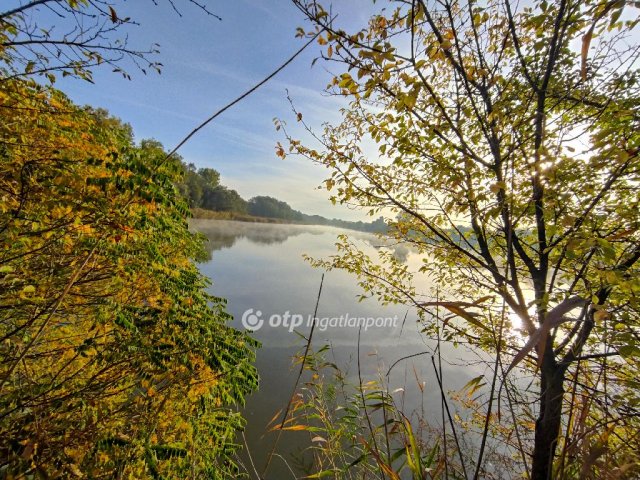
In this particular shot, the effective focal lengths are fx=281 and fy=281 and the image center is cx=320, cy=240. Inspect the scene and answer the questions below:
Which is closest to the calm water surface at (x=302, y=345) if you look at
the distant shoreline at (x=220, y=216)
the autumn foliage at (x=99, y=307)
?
the autumn foliage at (x=99, y=307)

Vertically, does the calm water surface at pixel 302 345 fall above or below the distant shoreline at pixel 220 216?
below

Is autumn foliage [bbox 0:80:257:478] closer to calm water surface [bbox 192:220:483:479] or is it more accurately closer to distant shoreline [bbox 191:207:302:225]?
calm water surface [bbox 192:220:483:479]

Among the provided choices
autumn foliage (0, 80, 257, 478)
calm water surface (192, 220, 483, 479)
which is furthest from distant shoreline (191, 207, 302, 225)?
autumn foliage (0, 80, 257, 478)

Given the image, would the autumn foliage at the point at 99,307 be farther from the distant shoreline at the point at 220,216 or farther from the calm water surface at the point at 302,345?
the distant shoreline at the point at 220,216

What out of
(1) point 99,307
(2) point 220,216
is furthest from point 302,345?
(2) point 220,216

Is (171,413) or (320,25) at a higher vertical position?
(320,25)

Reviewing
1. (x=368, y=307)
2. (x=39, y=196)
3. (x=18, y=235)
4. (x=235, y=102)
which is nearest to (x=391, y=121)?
(x=235, y=102)

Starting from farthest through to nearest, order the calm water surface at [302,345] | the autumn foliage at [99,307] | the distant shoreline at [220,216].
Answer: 1. the distant shoreline at [220,216]
2. the calm water surface at [302,345]
3. the autumn foliage at [99,307]

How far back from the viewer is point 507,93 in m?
2.51

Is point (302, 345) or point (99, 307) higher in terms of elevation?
point (99, 307)

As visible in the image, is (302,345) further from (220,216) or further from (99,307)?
(220,216)

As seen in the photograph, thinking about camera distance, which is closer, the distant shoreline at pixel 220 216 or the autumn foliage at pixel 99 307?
the autumn foliage at pixel 99 307

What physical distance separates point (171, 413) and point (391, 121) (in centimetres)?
483

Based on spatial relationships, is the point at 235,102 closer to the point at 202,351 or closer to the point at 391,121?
the point at 391,121
